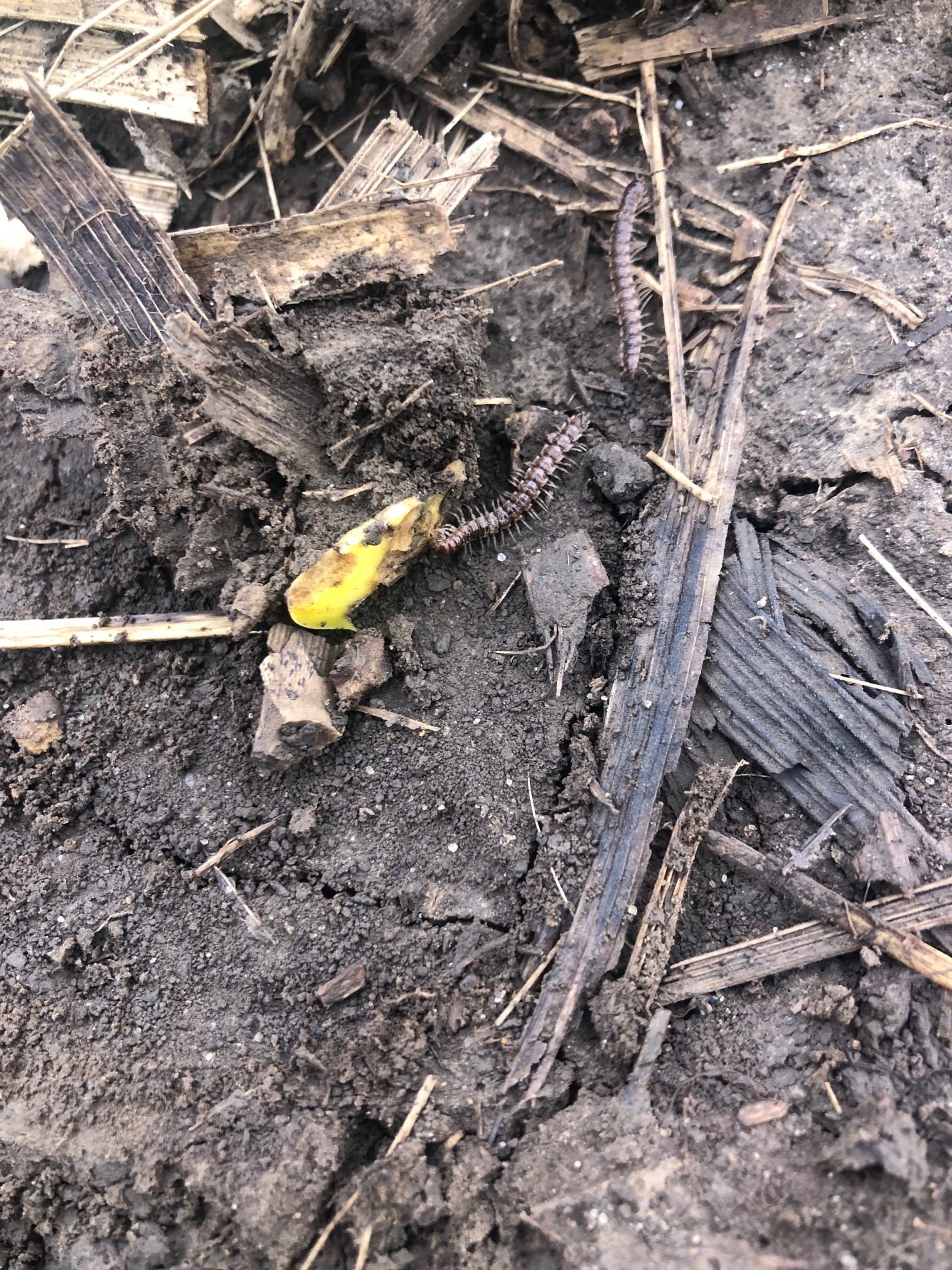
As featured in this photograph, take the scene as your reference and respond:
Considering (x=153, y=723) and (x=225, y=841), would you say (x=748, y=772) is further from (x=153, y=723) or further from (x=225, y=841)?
(x=153, y=723)

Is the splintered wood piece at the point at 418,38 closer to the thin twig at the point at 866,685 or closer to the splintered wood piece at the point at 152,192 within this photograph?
the splintered wood piece at the point at 152,192

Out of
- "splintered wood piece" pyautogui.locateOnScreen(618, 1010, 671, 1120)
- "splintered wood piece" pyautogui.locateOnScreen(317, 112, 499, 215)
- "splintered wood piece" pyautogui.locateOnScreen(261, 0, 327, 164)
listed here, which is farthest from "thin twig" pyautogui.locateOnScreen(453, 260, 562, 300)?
"splintered wood piece" pyautogui.locateOnScreen(618, 1010, 671, 1120)

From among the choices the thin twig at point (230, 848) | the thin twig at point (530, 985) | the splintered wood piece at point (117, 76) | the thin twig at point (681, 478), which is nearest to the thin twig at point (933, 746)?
the thin twig at point (681, 478)

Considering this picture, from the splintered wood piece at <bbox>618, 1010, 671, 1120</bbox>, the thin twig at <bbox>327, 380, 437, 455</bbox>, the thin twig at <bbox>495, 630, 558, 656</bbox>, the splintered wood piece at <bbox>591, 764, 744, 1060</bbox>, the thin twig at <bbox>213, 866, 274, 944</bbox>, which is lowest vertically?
the splintered wood piece at <bbox>618, 1010, 671, 1120</bbox>

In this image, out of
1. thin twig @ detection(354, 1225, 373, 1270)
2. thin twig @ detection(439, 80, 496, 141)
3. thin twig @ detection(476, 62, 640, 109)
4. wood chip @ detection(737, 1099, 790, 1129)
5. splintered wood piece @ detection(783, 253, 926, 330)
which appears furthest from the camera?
thin twig @ detection(439, 80, 496, 141)

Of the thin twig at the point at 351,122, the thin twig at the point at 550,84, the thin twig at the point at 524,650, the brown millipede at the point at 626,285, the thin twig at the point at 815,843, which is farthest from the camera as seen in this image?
the thin twig at the point at 351,122

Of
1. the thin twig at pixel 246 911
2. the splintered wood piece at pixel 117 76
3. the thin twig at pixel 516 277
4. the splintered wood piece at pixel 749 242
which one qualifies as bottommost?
the thin twig at pixel 246 911

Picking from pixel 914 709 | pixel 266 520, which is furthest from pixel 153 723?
pixel 914 709

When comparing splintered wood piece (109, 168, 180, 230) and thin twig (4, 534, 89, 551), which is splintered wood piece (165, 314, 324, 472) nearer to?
thin twig (4, 534, 89, 551)
